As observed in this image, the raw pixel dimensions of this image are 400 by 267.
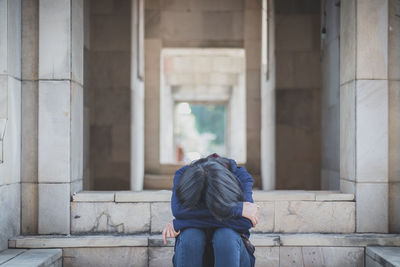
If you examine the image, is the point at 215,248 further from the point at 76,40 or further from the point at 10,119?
the point at 76,40

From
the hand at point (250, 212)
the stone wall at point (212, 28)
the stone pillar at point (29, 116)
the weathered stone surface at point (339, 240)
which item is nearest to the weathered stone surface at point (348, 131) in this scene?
the weathered stone surface at point (339, 240)

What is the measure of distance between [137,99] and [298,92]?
13.3 ft

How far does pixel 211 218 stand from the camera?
296 centimetres

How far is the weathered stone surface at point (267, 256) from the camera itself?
4441 mm

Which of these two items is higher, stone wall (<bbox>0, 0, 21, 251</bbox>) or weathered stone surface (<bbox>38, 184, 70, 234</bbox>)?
stone wall (<bbox>0, 0, 21, 251</bbox>)

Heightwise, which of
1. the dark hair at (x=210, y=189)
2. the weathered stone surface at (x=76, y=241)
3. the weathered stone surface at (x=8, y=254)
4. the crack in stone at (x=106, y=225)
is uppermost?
the dark hair at (x=210, y=189)

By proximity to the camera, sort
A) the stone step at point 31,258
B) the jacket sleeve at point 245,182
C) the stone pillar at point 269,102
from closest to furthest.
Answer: the jacket sleeve at point 245,182, the stone step at point 31,258, the stone pillar at point 269,102

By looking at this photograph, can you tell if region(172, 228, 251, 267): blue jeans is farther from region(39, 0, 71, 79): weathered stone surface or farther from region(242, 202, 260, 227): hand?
region(39, 0, 71, 79): weathered stone surface

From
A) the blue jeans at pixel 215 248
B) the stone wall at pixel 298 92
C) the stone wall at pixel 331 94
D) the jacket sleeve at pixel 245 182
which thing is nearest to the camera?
the blue jeans at pixel 215 248

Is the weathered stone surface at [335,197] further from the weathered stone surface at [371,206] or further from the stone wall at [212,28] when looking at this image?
the stone wall at [212,28]

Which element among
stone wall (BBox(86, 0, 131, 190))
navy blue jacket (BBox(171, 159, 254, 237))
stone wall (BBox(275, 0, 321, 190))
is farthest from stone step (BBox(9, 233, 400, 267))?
stone wall (BBox(86, 0, 131, 190))

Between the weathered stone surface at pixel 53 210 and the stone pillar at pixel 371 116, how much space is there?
3.49m

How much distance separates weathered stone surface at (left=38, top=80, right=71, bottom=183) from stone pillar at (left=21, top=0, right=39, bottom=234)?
4.5 inches

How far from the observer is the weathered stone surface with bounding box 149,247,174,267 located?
14.6 ft
